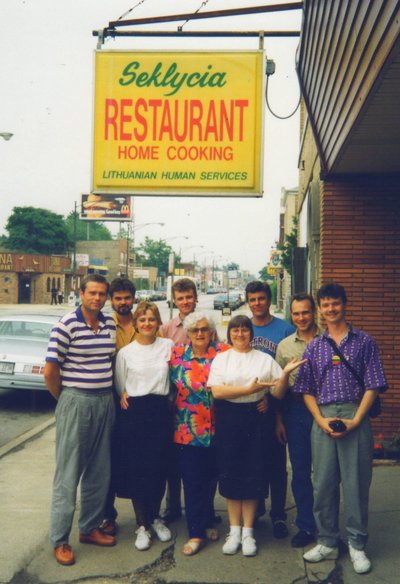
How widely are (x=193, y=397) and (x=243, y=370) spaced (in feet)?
1.39

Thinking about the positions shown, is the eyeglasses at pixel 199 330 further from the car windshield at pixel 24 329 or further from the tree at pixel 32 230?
the tree at pixel 32 230

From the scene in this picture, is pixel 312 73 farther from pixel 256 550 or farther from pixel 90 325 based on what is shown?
Answer: pixel 256 550

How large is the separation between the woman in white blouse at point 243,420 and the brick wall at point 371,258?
3.28 m

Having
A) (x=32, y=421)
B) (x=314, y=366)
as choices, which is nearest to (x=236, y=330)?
(x=314, y=366)

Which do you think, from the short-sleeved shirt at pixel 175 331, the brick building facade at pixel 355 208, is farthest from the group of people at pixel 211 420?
the brick building facade at pixel 355 208

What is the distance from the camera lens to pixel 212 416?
444 cm

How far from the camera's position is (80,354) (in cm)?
437

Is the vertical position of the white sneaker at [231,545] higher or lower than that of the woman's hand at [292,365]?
lower

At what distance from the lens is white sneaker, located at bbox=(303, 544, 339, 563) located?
4.20m

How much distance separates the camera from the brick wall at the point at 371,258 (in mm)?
7262

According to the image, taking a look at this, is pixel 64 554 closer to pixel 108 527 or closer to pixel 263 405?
pixel 108 527

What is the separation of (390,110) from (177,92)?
128 inches

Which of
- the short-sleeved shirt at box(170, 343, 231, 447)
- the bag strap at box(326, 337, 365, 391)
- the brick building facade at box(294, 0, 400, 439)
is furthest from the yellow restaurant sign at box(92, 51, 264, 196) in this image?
the bag strap at box(326, 337, 365, 391)

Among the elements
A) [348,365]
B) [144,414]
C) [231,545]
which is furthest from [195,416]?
[348,365]
